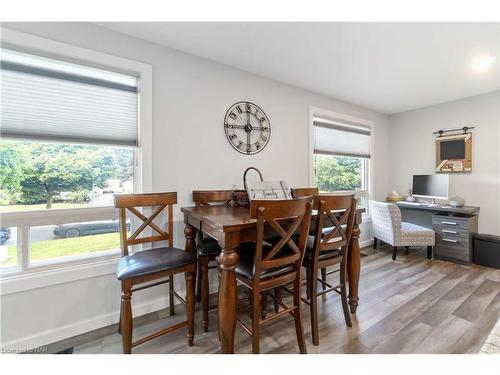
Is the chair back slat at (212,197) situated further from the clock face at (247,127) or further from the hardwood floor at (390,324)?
the hardwood floor at (390,324)

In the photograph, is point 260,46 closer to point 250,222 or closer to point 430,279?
point 250,222

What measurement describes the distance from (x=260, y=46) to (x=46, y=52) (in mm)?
1699

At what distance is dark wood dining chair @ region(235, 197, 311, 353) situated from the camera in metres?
1.27

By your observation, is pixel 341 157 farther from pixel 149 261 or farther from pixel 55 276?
pixel 55 276

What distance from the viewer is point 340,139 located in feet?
11.8

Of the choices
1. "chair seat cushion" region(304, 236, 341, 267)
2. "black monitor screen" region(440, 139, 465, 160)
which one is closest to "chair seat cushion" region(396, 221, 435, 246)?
"black monitor screen" region(440, 139, 465, 160)

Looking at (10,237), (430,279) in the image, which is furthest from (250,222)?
(430,279)

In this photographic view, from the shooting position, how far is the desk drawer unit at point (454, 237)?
9.97 feet

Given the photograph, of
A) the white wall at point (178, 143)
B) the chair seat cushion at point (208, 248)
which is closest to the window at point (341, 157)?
the white wall at point (178, 143)

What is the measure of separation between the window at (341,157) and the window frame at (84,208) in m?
2.28

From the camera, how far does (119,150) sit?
1980mm

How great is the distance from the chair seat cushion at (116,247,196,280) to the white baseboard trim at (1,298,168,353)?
0.65 meters

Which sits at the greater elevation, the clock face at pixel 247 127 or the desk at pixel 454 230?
the clock face at pixel 247 127
